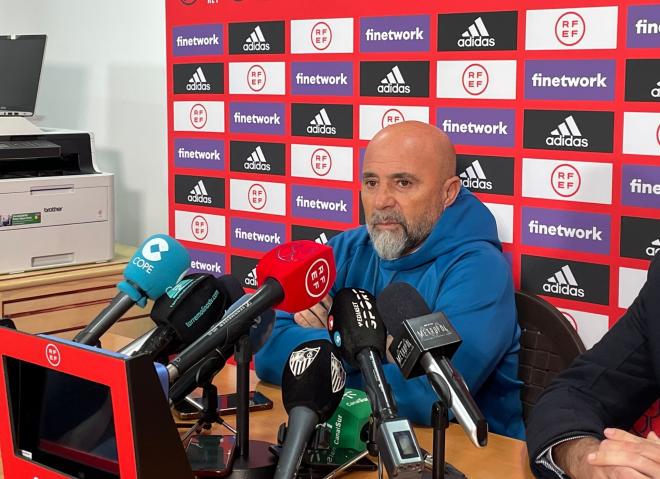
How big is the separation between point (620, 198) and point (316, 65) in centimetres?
110

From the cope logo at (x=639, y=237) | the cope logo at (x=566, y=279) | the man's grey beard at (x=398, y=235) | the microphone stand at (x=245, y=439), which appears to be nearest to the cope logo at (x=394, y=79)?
the man's grey beard at (x=398, y=235)

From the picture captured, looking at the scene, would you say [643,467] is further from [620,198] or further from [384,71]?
[384,71]

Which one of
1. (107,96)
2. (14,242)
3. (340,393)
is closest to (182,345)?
(340,393)

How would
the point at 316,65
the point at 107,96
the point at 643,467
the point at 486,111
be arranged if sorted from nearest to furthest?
the point at 643,467
the point at 486,111
the point at 316,65
the point at 107,96

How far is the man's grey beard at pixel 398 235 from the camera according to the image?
2.44 meters

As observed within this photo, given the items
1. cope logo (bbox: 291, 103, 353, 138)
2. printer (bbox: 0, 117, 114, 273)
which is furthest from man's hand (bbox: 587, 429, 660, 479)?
printer (bbox: 0, 117, 114, 273)

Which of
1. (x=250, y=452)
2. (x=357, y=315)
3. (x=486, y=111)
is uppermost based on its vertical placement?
(x=486, y=111)

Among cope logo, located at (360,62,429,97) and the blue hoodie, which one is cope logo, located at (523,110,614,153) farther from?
cope logo, located at (360,62,429,97)

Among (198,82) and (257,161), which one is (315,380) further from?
(198,82)

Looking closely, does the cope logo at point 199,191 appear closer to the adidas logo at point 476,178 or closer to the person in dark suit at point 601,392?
the adidas logo at point 476,178

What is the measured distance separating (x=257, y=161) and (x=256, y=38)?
0.42 metres

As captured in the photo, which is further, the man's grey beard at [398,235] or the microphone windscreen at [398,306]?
the man's grey beard at [398,235]

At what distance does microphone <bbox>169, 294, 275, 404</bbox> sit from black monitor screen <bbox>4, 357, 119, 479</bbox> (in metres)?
0.24

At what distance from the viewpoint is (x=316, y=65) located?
9.78 ft
